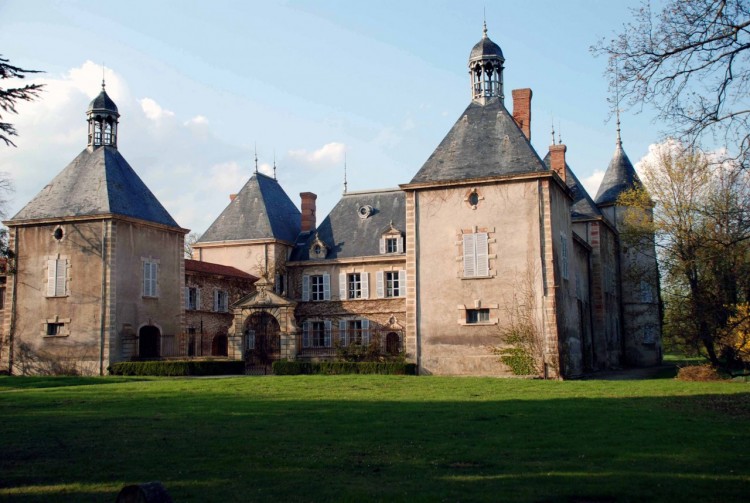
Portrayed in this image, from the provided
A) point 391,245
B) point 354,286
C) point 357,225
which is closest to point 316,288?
point 354,286

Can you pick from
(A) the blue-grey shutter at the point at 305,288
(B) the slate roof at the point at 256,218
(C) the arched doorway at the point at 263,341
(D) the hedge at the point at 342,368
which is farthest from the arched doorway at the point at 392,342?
(D) the hedge at the point at 342,368

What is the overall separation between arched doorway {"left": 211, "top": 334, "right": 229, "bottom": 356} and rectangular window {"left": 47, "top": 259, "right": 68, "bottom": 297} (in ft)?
25.7

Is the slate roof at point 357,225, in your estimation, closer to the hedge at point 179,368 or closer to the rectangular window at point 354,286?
the rectangular window at point 354,286

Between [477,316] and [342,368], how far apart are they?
497 cm

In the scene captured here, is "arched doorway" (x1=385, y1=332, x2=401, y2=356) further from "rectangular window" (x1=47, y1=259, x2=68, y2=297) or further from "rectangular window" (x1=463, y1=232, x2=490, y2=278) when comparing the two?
"rectangular window" (x1=47, y1=259, x2=68, y2=297)

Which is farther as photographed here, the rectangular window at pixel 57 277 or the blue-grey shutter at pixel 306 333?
the blue-grey shutter at pixel 306 333

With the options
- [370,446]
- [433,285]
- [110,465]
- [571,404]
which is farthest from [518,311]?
[110,465]

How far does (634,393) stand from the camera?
18.6 meters

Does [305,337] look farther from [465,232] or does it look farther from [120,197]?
[465,232]

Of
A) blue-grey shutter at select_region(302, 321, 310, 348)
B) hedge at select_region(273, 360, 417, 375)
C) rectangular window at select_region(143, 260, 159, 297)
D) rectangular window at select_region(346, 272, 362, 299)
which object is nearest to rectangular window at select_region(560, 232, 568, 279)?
hedge at select_region(273, 360, 417, 375)

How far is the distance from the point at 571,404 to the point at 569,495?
839 cm

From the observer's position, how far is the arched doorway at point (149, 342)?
3228 centimetres

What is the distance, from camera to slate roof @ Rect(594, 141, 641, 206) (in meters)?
39.1

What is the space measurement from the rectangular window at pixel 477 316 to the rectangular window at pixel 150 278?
1375 cm
